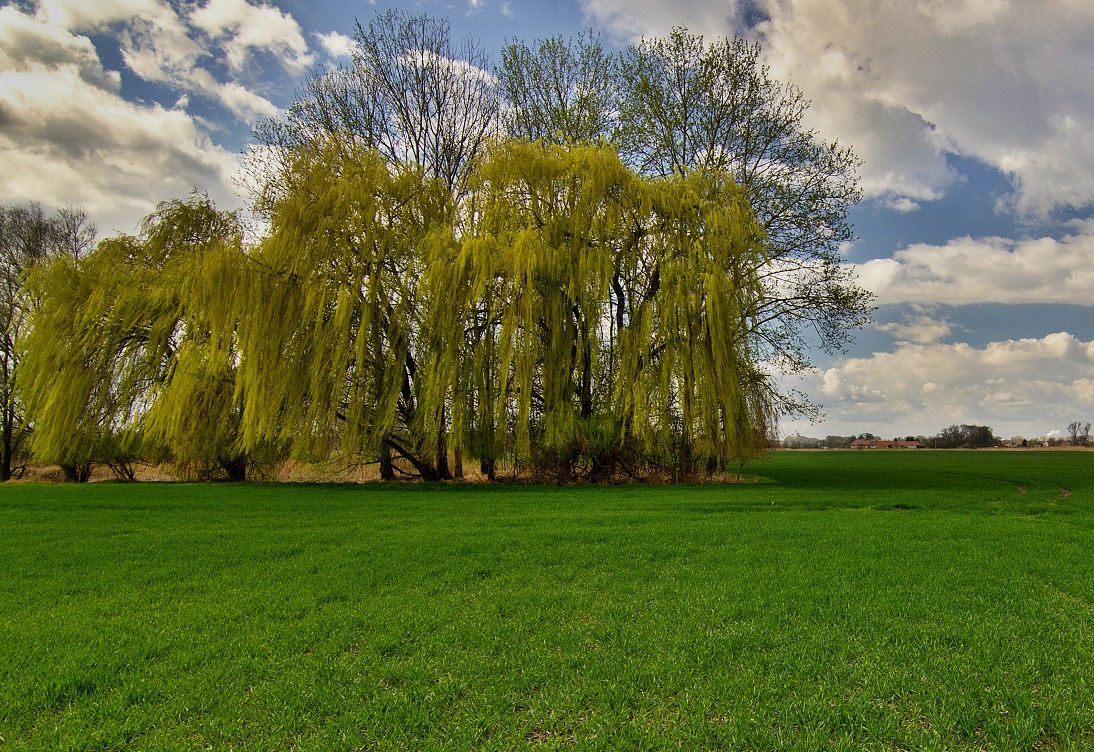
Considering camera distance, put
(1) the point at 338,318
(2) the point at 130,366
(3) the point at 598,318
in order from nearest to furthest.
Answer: (1) the point at 338,318 < (3) the point at 598,318 < (2) the point at 130,366

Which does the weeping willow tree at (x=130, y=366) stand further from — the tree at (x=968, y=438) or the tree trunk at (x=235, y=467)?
the tree at (x=968, y=438)

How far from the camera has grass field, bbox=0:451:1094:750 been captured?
2658 millimetres

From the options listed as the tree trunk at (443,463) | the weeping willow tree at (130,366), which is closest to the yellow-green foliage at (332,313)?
the weeping willow tree at (130,366)

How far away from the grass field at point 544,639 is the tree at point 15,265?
18731mm

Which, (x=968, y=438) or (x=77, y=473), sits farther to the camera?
(x=968, y=438)

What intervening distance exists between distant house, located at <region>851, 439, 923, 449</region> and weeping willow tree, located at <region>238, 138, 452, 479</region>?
78707 mm

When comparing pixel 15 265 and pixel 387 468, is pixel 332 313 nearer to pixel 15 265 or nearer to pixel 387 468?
pixel 387 468

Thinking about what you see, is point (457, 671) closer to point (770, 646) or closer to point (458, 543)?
point (770, 646)

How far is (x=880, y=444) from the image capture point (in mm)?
78750

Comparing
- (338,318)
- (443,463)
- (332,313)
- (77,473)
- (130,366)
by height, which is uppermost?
(332,313)

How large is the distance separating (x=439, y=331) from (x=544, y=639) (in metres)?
11.9

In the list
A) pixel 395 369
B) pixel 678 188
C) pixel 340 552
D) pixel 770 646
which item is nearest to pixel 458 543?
pixel 340 552

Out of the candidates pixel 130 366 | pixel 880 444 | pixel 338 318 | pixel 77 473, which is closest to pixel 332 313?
pixel 338 318

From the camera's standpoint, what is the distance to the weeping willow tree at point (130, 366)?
1530 cm
